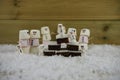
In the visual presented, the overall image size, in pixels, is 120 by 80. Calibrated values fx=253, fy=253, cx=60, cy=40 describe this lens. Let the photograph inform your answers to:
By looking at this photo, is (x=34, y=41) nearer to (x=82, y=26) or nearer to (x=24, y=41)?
(x=24, y=41)

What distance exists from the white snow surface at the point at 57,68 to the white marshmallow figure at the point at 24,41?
0.10 metres

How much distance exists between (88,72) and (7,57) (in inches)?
13.6

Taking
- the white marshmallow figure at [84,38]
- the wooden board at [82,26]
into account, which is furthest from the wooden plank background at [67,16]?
the white marshmallow figure at [84,38]

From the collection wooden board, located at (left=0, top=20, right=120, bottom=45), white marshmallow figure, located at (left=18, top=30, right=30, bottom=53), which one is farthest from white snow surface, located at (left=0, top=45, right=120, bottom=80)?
wooden board, located at (left=0, top=20, right=120, bottom=45)

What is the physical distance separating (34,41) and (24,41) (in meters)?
0.05

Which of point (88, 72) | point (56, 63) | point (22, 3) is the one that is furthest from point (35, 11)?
point (88, 72)

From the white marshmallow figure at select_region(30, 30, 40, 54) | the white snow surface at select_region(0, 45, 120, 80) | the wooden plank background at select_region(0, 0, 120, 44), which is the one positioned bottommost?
the white snow surface at select_region(0, 45, 120, 80)

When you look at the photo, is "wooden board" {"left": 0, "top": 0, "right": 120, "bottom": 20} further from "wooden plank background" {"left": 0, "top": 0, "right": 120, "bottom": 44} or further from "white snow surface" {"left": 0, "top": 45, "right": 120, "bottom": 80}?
"white snow surface" {"left": 0, "top": 45, "right": 120, "bottom": 80}

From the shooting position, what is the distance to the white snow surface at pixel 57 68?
815 mm

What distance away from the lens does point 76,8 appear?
4.35ft

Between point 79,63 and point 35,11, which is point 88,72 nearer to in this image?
point 79,63

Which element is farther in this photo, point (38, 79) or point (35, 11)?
point (35, 11)

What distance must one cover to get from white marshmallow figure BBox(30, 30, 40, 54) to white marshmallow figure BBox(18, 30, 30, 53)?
0.02 metres

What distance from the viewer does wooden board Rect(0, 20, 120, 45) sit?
4.33ft
